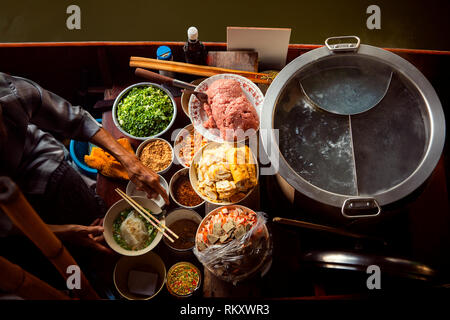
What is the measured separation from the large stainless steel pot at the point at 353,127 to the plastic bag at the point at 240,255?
18.6 inches

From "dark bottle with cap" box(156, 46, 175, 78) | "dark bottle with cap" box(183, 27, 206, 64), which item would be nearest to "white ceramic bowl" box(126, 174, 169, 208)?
"dark bottle with cap" box(156, 46, 175, 78)

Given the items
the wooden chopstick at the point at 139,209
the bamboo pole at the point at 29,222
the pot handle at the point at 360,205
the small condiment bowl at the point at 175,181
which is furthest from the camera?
the small condiment bowl at the point at 175,181

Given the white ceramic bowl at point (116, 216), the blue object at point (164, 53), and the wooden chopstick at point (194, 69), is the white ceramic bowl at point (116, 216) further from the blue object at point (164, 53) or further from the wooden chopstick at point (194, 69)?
the blue object at point (164, 53)

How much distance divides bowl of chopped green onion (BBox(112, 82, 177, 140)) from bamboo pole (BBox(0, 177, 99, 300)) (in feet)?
4.77

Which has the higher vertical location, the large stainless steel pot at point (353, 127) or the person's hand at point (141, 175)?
the large stainless steel pot at point (353, 127)

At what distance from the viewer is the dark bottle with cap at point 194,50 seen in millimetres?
2355

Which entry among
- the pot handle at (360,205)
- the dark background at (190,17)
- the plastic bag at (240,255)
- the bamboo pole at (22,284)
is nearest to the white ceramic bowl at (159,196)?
the plastic bag at (240,255)

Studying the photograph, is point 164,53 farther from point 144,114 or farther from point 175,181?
point 175,181

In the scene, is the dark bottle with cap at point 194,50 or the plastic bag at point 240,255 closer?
the plastic bag at point 240,255

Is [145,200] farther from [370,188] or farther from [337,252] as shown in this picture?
[370,188]

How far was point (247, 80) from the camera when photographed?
2182mm

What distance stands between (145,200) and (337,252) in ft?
4.58

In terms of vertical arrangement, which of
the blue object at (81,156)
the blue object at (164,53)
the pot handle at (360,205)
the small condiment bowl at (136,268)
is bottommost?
the small condiment bowl at (136,268)

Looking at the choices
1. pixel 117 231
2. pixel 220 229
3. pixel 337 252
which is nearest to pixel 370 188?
pixel 337 252
